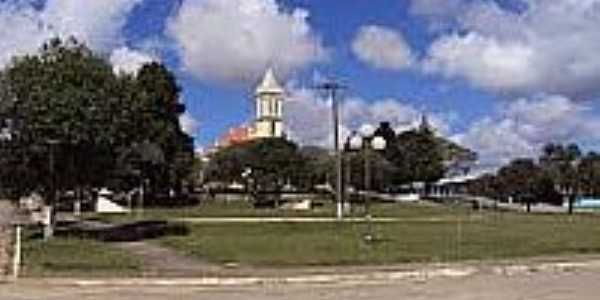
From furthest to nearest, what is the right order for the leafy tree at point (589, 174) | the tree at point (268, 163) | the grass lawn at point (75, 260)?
the tree at point (268, 163) → the leafy tree at point (589, 174) → the grass lawn at point (75, 260)

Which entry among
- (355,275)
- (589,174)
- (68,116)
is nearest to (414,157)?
(589,174)

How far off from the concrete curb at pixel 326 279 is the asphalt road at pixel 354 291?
0.72m

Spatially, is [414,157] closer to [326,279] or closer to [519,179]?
[519,179]

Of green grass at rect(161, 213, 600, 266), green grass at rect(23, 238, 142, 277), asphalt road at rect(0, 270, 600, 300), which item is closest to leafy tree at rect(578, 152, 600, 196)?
green grass at rect(161, 213, 600, 266)

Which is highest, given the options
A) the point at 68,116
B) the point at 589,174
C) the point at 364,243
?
the point at 589,174

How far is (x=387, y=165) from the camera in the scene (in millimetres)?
172375

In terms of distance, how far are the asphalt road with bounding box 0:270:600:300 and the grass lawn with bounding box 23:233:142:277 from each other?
3.72 metres

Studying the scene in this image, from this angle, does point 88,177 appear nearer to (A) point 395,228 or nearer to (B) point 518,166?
(A) point 395,228

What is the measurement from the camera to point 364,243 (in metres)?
49.0

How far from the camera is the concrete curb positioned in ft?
98.7

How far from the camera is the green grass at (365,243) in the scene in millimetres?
40750

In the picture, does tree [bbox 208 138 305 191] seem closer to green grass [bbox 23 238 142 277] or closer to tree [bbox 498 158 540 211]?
tree [bbox 498 158 540 211]

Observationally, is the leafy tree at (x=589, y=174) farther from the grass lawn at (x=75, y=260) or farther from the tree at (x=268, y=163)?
the grass lawn at (x=75, y=260)

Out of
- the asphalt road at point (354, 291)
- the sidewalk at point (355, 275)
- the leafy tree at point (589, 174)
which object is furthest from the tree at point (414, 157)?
the asphalt road at point (354, 291)
